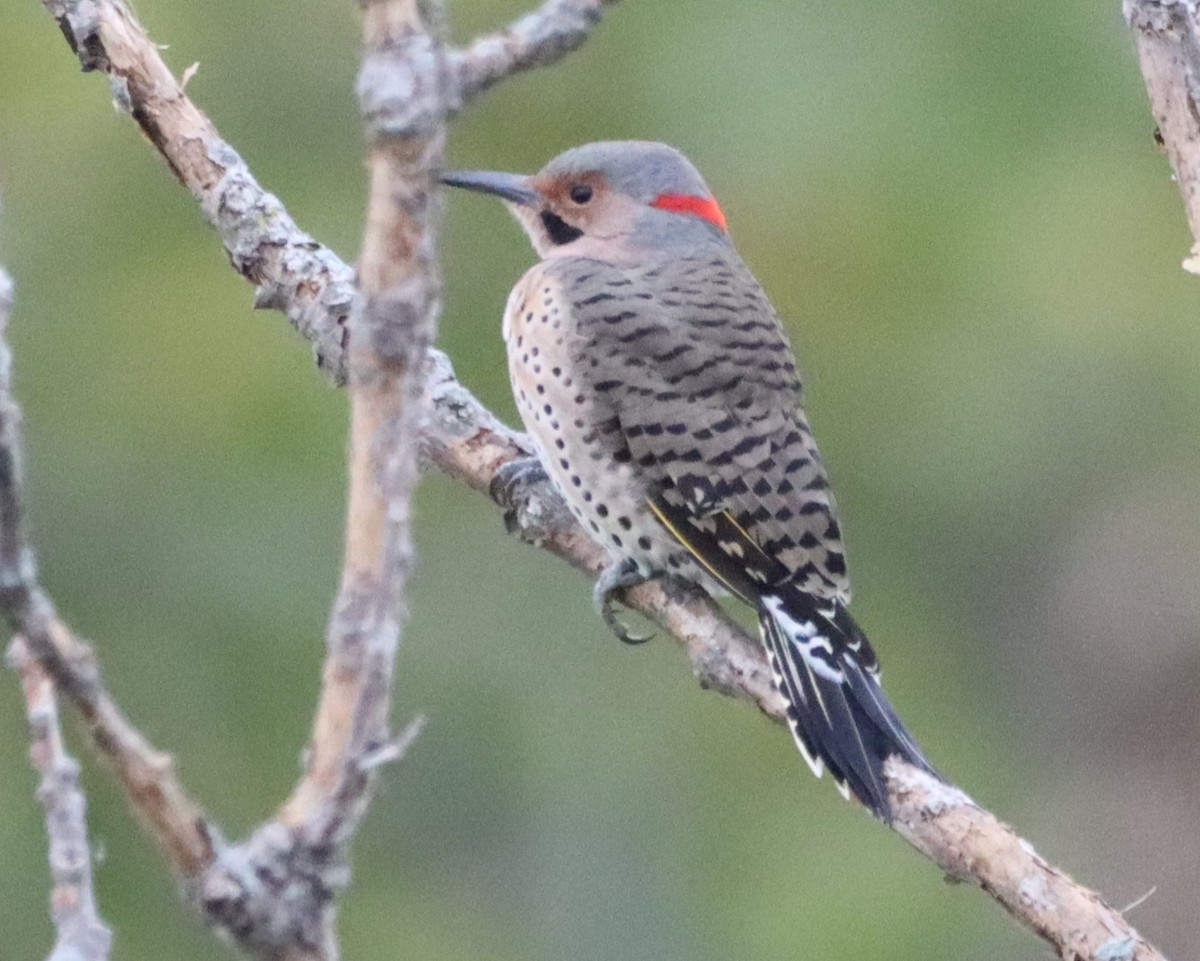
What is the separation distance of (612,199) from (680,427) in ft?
2.10

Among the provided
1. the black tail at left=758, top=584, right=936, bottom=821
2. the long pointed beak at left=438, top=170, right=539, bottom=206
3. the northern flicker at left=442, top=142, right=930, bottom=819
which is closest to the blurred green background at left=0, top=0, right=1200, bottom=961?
the long pointed beak at left=438, top=170, right=539, bottom=206

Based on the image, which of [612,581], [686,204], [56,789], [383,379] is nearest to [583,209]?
[686,204]

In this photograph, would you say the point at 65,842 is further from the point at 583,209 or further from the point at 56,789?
the point at 583,209

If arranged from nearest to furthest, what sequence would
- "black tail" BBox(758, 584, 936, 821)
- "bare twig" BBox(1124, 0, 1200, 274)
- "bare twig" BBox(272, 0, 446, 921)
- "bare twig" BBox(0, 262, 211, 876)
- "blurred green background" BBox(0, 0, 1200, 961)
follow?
1. "bare twig" BBox(0, 262, 211, 876)
2. "bare twig" BBox(272, 0, 446, 921)
3. "bare twig" BBox(1124, 0, 1200, 274)
4. "black tail" BBox(758, 584, 936, 821)
5. "blurred green background" BBox(0, 0, 1200, 961)

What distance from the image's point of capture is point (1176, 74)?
2.84m

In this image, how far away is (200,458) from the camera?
5.65 m

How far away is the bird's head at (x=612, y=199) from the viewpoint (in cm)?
400

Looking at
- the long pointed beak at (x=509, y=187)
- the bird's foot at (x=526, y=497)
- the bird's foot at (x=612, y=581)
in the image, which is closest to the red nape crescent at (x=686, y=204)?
the long pointed beak at (x=509, y=187)

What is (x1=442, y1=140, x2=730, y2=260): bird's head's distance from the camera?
4.00 meters

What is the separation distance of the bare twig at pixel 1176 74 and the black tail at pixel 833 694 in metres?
0.79

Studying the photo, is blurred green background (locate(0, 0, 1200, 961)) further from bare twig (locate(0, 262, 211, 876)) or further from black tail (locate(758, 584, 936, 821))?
bare twig (locate(0, 262, 211, 876))

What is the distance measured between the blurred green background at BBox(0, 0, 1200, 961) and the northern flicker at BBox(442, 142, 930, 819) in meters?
1.63

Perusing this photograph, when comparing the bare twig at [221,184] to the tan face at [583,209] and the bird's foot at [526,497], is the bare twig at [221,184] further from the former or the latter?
the tan face at [583,209]

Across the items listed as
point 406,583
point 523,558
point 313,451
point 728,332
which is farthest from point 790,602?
point 523,558
